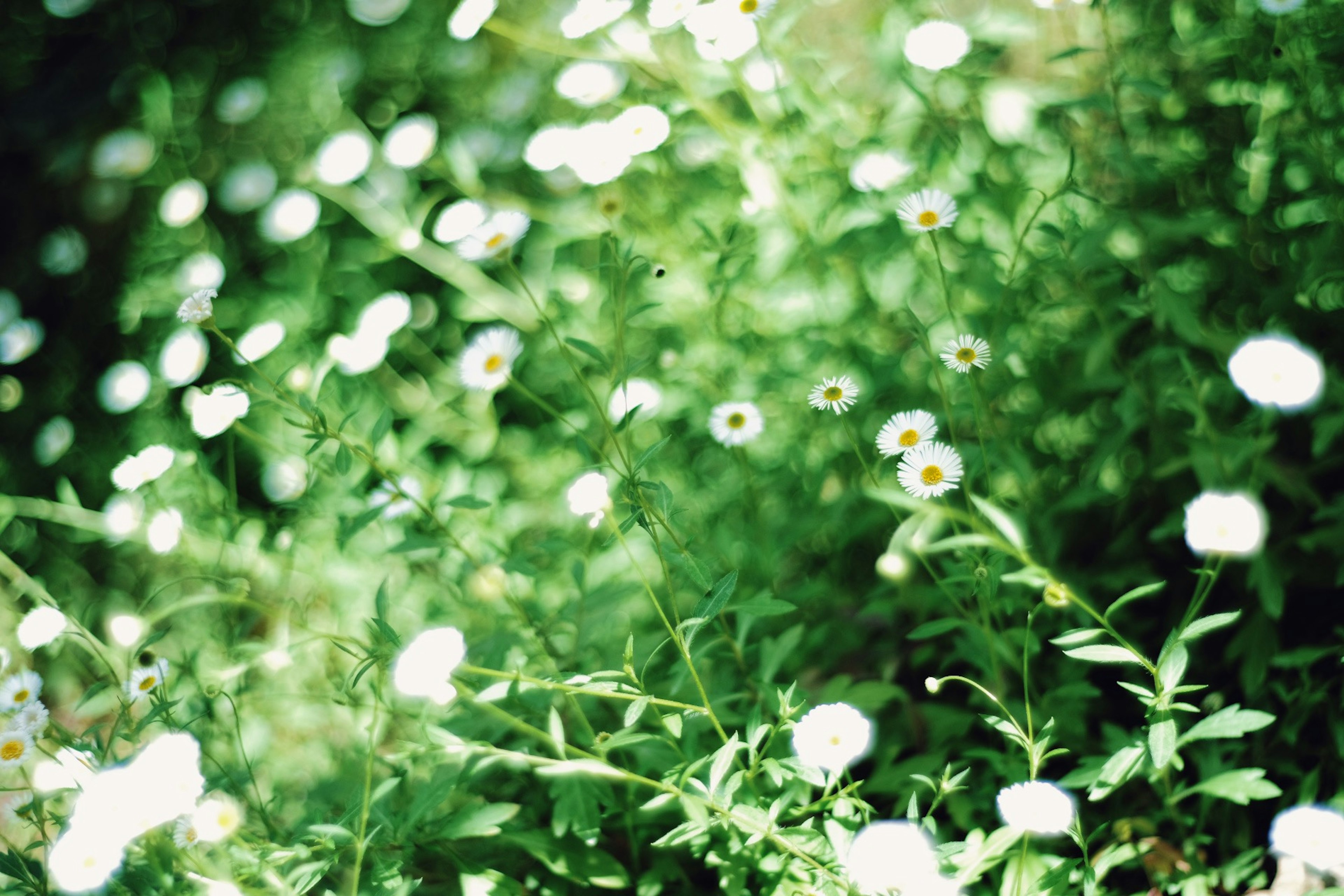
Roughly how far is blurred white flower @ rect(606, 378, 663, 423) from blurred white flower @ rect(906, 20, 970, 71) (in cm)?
77

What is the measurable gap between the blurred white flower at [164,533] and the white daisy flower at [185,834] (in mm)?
560

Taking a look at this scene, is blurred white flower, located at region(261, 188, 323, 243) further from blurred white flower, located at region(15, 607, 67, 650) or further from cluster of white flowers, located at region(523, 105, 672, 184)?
blurred white flower, located at region(15, 607, 67, 650)

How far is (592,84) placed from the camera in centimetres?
192

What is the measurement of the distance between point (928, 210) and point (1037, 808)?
0.81 metres

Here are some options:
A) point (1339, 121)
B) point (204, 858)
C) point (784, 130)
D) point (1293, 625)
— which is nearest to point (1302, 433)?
point (1293, 625)

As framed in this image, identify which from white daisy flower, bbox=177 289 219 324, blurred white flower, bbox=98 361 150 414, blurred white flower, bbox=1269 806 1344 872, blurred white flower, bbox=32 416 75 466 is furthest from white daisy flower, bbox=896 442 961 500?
blurred white flower, bbox=32 416 75 466

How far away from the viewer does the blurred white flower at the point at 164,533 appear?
1.63 metres

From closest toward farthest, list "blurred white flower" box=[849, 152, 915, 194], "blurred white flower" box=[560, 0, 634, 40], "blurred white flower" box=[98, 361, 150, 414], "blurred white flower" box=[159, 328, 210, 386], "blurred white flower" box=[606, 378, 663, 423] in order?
"blurred white flower" box=[560, 0, 634, 40]
"blurred white flower" box=[606, 378, 663, 423]
"blurred white flower" box=[849, 152, 915, 194]
"blurred white flower" box=[159, 328, 210, 386]
"blurred white flower" box=[98, 361, 150, 414]

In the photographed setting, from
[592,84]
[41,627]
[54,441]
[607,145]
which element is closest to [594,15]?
[607,145]

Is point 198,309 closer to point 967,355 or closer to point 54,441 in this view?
point 967,355

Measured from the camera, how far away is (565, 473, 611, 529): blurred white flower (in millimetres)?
1115

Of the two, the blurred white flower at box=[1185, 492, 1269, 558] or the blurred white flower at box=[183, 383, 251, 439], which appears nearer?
the blurred white flower at box=[1185, 492, 1269, 558]

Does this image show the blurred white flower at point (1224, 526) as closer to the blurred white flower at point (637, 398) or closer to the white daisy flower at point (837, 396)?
the white daisy flower at point (837, 396)

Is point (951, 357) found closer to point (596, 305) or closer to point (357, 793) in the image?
point (357, 793)
